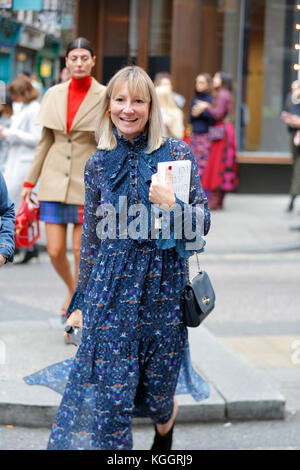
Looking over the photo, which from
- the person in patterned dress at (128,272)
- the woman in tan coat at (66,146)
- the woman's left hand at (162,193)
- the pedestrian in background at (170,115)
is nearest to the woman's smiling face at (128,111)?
the person in patterned dress at (128,272)

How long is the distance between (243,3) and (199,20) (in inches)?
43.7

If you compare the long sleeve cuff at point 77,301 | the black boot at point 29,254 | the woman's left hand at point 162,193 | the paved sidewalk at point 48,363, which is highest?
the woman's left hand at point 162,193

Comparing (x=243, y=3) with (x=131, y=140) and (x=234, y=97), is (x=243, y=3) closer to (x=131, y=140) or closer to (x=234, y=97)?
(x=234, y=97)

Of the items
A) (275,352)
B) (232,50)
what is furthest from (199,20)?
(275,352)

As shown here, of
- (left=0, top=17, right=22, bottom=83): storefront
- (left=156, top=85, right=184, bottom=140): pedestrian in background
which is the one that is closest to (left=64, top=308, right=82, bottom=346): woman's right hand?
(left=156, top=85, right=184, bottom=140): pedestrian in background

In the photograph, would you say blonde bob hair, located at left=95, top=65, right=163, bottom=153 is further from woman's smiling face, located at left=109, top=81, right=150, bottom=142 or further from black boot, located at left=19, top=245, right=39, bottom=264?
black boot, located at left=19, top=245, right=39, bottom=264

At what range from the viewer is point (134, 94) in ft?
11.0

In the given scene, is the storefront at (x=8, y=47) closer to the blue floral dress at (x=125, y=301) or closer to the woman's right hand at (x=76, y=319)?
the woman's right hand at (x=76, y=319)

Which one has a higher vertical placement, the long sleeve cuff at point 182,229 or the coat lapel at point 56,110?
the coat lapel at point 56,110

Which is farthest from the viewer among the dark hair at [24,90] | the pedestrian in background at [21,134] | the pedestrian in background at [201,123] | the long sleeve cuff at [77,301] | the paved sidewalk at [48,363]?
the pedestrian in background at [201,123]

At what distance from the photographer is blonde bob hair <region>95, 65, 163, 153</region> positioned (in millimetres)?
3352

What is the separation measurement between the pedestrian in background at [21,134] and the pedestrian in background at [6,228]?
4.83 metres

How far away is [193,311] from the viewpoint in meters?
3.42

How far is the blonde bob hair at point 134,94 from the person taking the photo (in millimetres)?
3352
